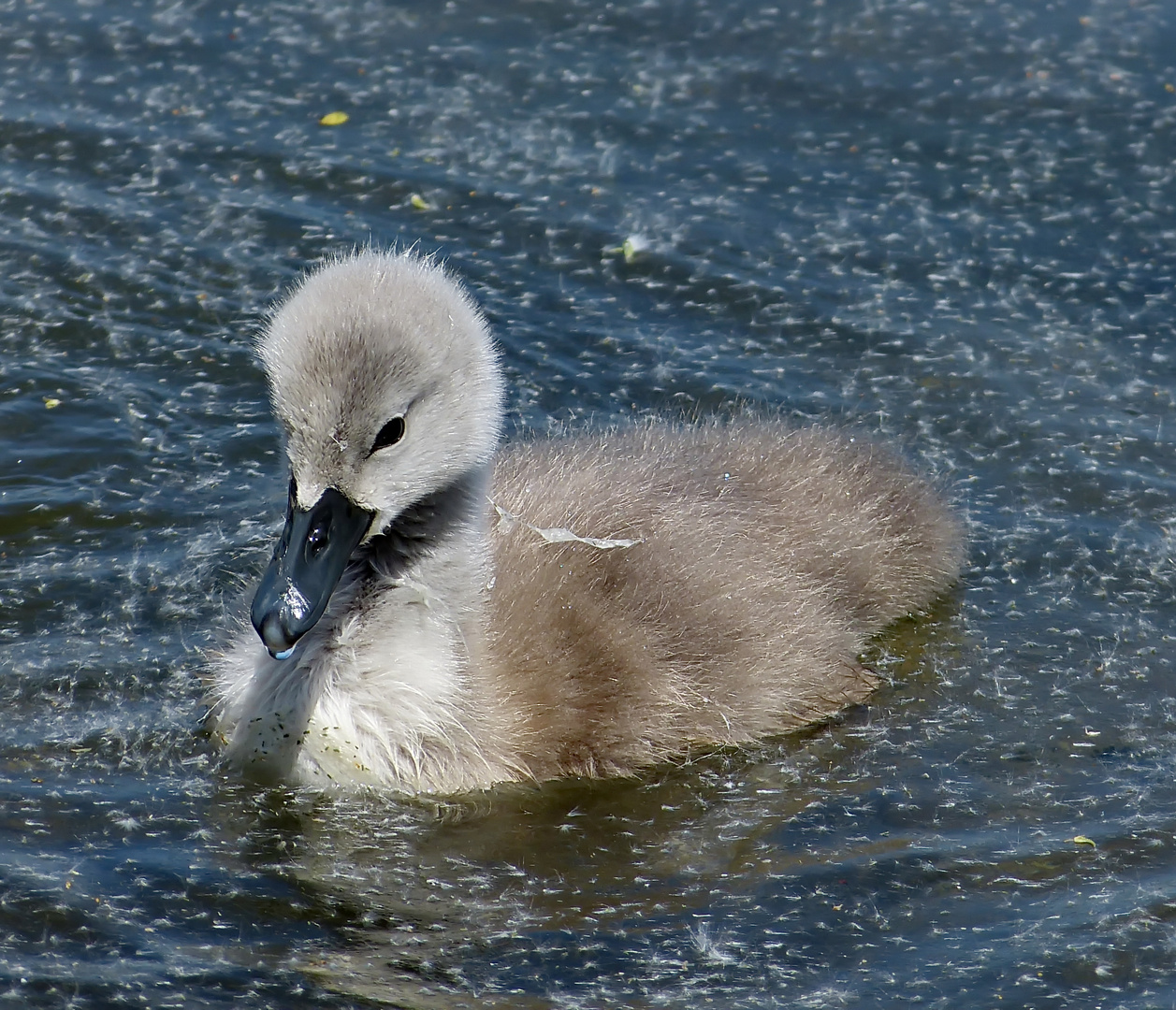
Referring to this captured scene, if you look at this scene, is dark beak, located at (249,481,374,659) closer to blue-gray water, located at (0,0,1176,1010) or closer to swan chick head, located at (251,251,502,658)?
swan chick head, located at (251,251,502,658)

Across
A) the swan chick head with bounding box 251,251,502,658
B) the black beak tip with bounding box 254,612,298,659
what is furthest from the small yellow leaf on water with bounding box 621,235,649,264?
the black beak tip with bounding box 254,612,298,659

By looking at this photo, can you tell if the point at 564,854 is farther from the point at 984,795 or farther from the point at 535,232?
the point at 535,232

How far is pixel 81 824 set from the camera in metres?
4.36

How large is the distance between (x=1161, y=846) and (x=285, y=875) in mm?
2211

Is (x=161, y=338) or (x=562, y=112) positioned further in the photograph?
(x=562, y=112)

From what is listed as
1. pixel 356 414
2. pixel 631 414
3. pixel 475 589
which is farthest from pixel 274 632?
pixel 631 414

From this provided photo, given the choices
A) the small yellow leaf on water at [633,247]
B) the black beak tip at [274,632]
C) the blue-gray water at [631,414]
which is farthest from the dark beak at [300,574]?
the small yellow leaf on water at [633,247]

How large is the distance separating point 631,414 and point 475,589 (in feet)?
6.14

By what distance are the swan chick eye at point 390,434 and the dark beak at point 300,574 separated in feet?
0.52

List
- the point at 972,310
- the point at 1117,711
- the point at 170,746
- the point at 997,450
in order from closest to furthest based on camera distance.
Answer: the point at 170,746
the point at 1117,711
the point at 997,450
the point at 972,310

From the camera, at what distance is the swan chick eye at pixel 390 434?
4305 millimetres

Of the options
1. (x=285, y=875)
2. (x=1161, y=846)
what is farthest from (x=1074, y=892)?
(x=285, y=875)

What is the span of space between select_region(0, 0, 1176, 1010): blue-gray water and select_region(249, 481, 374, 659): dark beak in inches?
23.3

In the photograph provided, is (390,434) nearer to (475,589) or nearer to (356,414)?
(356,414)
